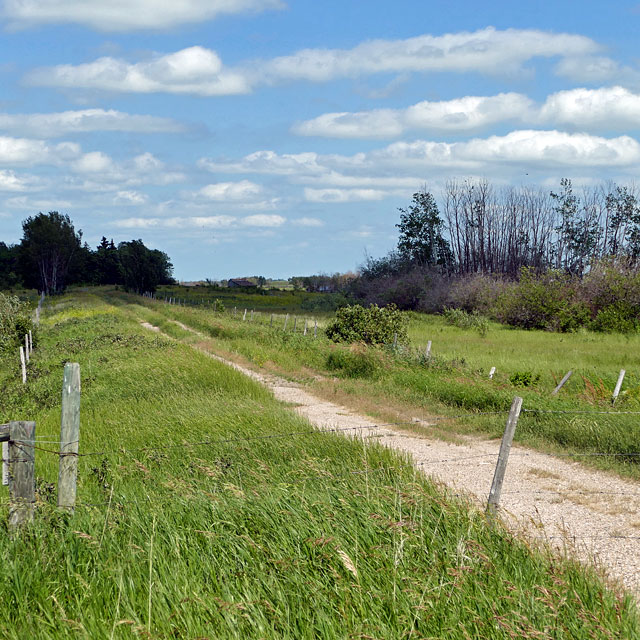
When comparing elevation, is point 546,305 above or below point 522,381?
above

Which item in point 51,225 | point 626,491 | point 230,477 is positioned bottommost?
point 626,491

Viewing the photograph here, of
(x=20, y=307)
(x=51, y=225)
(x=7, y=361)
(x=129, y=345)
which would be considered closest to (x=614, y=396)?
(x=129, y=345)

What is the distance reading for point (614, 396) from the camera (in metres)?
15.7

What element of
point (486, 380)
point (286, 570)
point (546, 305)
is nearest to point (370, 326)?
point (486, 380)

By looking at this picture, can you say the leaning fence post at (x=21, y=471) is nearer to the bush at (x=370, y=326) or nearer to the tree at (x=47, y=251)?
the bush at (x=370, y=326)

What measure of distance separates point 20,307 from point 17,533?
1298 inches

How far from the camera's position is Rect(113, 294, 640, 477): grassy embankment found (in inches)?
480

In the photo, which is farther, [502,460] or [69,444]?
[502,460]

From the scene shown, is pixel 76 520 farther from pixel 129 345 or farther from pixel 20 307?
pixel 20 307

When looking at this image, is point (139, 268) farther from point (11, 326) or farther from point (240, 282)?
point (11, 326)

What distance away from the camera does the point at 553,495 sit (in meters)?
8.80

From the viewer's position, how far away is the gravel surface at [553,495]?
633 cm

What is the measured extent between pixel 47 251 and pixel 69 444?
102 metres

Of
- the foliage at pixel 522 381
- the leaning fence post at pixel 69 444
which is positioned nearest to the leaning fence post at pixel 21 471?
the leaning fence post at pixel 69 444
